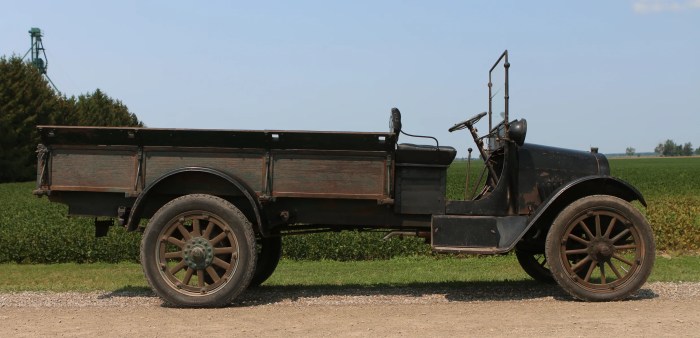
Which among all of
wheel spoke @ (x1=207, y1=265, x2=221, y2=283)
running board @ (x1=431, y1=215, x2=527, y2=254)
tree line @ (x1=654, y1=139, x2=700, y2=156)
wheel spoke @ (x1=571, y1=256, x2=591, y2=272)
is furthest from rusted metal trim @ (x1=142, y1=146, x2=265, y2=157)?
Result: tree line @ (x1=654, y1=139, x2=700, y2=156)

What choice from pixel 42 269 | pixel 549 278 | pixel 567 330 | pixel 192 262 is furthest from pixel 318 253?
pixel 567 330

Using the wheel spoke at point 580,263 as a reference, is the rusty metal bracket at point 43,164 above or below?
above

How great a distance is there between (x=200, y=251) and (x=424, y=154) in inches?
88.0

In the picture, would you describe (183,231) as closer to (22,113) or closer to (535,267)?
(535,267)

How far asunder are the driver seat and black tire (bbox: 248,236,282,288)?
205 centimetres

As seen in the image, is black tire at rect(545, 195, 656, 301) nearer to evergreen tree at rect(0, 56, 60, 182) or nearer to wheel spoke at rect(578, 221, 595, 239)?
wheel spoke at rect(578, 221, 595, 239)

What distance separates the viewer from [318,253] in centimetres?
1484

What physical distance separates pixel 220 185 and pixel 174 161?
48 centimetres

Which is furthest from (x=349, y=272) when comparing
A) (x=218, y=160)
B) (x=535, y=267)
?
(x=218, y=160)

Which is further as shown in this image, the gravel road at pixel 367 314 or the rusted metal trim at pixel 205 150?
the rusted metal trim at pixel 205 150

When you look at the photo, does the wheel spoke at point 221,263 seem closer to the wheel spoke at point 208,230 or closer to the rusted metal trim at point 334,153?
the wheel spoke at point 208,230

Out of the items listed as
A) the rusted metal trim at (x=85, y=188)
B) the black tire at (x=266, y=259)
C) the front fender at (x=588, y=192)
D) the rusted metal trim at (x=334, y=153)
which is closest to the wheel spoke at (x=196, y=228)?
the rusted metal trim at (x=85, y=188)

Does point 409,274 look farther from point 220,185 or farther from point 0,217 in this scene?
point 0,217

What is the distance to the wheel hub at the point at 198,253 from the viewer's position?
21.6 feet
